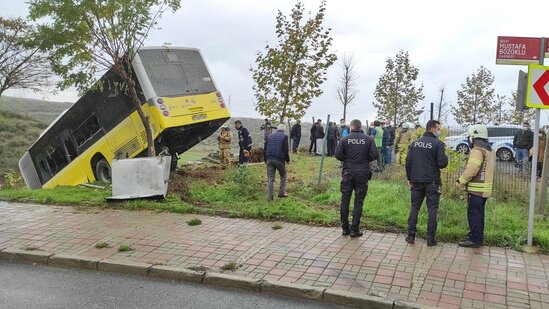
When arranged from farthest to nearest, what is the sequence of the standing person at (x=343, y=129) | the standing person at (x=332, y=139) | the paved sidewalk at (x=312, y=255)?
the standing person at (x=332, y=139)
the standing person at (x=343, y=129)
the paved sidewalk at (x=312, y=255)

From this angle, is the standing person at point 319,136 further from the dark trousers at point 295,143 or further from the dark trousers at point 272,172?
the dark trousers at point 272,172

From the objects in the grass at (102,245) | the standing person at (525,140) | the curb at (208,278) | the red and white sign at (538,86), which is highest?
the red and white sign at (538,86)

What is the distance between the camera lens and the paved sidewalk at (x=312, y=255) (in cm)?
504

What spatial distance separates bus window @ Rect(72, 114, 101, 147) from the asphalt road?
26.2ft

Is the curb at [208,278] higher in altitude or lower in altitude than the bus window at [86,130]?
lower

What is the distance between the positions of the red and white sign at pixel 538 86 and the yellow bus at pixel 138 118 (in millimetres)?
7890

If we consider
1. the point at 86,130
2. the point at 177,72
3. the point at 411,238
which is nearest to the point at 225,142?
the point at 177,72

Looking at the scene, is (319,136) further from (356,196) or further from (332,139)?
(356,196)

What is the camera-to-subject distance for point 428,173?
664 cm

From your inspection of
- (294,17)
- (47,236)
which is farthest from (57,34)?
(294,17)

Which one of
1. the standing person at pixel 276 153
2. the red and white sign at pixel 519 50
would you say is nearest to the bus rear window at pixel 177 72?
the standing person at pixel 276 153

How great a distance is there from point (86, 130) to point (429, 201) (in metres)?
10.2

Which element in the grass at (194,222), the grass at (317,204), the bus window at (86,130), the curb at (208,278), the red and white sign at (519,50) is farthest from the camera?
the bus window at (86,130)

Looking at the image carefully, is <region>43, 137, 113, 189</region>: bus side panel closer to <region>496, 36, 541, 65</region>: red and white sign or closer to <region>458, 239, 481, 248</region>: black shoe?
<region>458, 239, 481, 248</region>: black shoe
